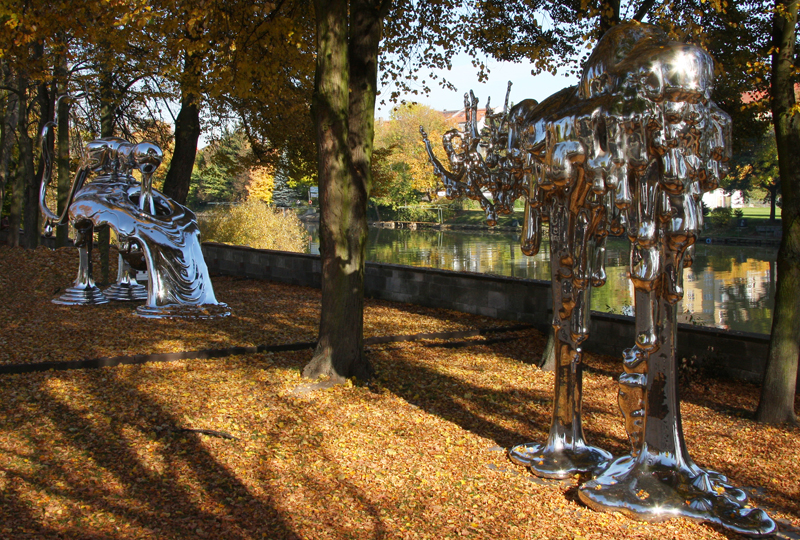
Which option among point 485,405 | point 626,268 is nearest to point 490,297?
point 485,405

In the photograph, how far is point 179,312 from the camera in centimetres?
1088

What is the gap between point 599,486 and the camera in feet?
13.9

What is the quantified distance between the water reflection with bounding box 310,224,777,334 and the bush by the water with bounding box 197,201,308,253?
4.13 meters

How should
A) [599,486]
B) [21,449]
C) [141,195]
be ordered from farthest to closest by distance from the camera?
[141,195]
[21,449]
[599,486]

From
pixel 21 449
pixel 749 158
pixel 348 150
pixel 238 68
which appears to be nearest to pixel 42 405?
pixel 21 449

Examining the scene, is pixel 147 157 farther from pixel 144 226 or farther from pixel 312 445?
pixel 312 445

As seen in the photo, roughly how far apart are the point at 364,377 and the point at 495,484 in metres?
2.82

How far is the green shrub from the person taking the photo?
127 ft

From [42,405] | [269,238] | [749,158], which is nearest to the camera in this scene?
[42,405]

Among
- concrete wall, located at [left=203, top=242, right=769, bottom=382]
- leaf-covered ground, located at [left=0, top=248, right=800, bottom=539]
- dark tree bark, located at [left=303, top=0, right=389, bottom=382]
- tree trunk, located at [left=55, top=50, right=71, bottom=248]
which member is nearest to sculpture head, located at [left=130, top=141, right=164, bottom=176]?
leaf-covered ground, located at [left=0, top=248, right=800, bottom=539]

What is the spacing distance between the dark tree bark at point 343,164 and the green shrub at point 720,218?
36.6m

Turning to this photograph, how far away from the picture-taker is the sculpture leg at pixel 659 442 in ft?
13.1

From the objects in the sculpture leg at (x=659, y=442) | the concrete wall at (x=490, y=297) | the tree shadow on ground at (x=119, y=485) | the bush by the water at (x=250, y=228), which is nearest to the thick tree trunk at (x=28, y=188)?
the concrete wall at (x=490, y=297)

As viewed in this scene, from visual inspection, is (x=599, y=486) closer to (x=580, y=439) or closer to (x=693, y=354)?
(x=580, y=439)
